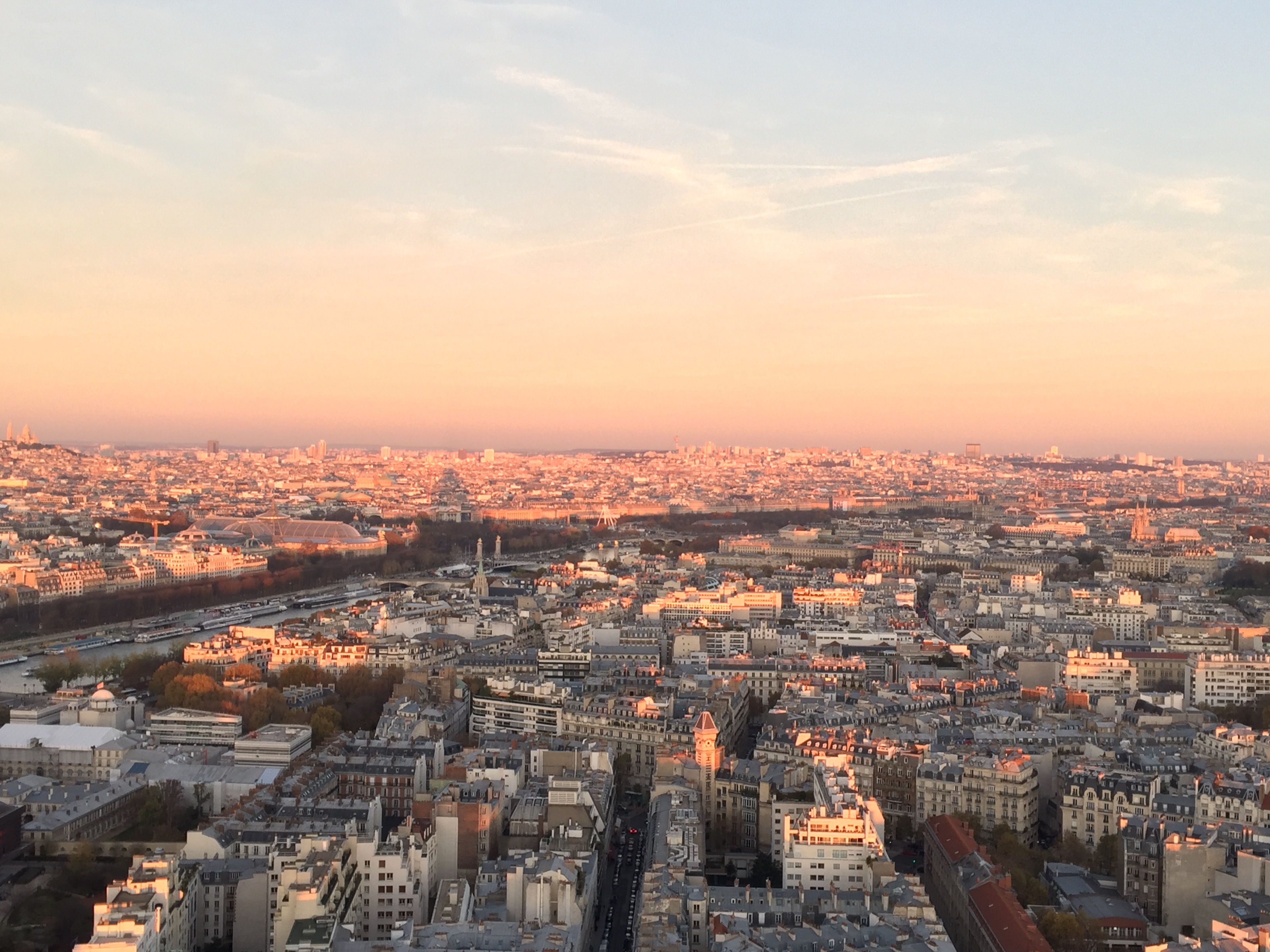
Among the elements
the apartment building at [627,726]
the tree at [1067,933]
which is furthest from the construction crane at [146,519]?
the tree at [1067,933]

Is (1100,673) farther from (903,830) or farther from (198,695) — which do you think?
(198,695)

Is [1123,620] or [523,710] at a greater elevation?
[1123,620]

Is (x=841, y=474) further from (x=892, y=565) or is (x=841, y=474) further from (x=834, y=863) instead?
(x=834, y=863)

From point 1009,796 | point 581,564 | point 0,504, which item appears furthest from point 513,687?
point 0,504

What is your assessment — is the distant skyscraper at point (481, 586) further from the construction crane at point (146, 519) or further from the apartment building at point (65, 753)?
the construction crane at point (146, 519)

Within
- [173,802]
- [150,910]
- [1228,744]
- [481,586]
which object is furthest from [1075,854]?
[481,586]

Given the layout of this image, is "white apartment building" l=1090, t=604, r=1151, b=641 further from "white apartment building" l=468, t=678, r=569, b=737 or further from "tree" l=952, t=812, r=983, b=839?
"tree" l=952, t=812, r=983, b=839
